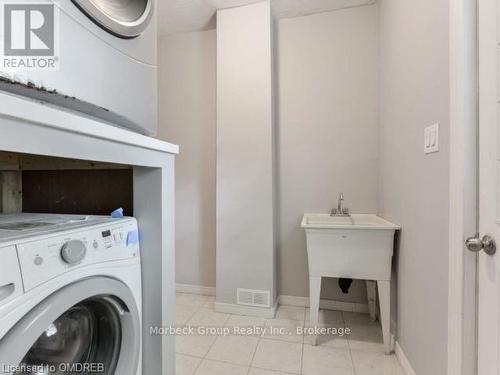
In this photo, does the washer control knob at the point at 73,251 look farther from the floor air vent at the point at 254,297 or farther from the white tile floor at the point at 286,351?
the floor air vent at the point at 254,297

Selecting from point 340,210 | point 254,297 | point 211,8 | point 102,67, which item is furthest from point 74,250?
point 211,8

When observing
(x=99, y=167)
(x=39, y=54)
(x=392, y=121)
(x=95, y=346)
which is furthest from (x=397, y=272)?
(x=39, y=54)

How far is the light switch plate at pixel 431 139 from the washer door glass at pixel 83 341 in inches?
52.4

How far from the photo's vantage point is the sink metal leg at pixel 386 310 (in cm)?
147

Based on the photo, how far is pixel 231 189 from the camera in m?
2.05

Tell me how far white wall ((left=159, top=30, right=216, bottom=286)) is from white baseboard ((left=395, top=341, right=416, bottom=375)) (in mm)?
1502

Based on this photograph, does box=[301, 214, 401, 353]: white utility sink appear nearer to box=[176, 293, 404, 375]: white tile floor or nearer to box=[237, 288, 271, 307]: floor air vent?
box=[176, 293, 404, 375]: white tile floor

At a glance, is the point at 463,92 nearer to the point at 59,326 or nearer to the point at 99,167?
the point at 99,167

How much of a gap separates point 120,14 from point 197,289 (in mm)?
2188

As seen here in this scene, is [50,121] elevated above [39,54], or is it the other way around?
[39,54]

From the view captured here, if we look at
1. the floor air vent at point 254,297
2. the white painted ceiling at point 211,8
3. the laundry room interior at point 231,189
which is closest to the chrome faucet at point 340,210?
the laundry room interior at point 231,189

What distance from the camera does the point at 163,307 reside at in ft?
2.77

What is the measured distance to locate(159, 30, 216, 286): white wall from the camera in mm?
2328

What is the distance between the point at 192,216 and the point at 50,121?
1.93 metres
